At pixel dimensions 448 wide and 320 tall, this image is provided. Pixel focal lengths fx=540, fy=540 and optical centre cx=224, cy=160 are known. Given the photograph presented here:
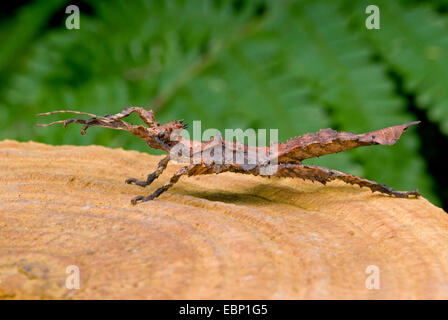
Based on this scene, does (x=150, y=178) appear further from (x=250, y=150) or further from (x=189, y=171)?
(x=250, y=150)

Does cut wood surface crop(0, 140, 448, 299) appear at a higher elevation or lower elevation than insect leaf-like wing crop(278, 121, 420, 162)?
lower

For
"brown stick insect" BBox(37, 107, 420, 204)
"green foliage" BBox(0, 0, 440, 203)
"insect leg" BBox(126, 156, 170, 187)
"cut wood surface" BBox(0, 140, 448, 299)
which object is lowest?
"cut wood surface" BBox(0, 140, 448, 299)

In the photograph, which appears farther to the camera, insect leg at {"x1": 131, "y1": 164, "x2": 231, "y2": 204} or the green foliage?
the green foliage

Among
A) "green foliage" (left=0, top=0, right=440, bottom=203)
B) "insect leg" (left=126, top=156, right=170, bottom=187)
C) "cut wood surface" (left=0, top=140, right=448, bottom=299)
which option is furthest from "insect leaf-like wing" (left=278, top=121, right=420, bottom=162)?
"green foliage" (left=0, top=0, right=440, bottom=203)

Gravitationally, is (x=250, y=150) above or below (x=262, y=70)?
below

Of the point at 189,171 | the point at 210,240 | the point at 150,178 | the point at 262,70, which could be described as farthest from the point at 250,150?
the point at 262,70

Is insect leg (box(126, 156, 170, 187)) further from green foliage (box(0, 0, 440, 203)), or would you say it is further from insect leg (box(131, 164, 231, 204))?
green foliage (box(0, 0, 440, 203))
